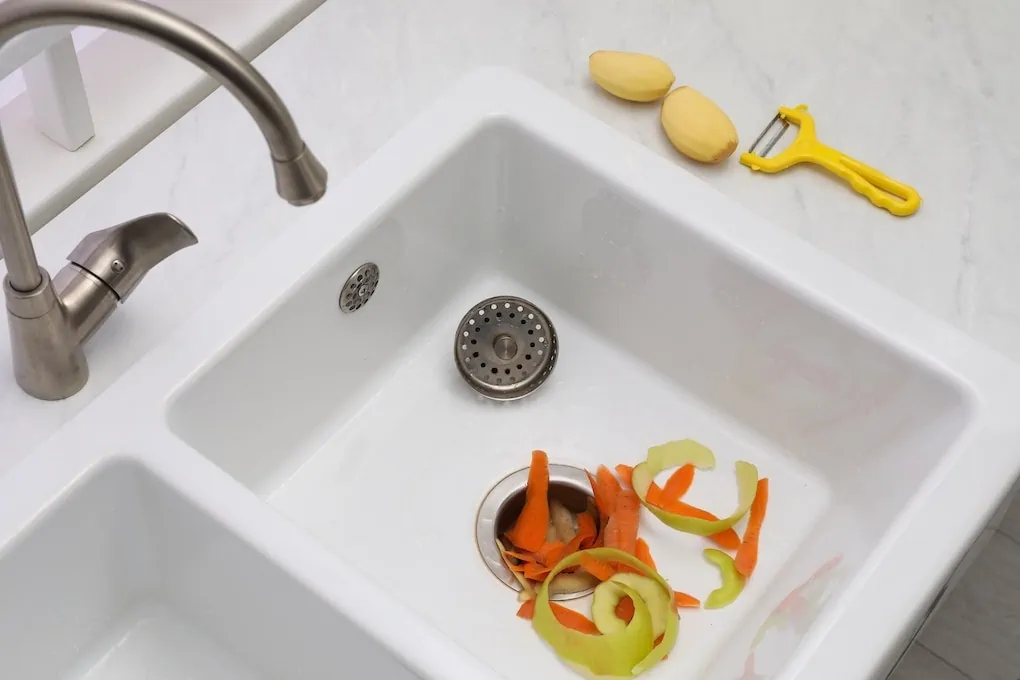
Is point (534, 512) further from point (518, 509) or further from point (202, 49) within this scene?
point (202, 49)

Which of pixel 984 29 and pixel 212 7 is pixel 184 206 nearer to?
A: pixel 212 7

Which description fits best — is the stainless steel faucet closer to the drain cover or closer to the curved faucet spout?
the curved faucet spout

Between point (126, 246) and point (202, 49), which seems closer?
point (202, 49)

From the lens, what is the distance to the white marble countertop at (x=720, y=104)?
764mm

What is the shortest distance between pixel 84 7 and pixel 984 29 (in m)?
0.77

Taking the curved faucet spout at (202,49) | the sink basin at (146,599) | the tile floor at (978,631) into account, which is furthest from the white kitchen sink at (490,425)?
the tile floor at (978,631)

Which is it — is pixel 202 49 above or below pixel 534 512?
above

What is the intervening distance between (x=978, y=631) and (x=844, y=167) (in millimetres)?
669

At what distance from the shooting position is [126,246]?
2.15ft

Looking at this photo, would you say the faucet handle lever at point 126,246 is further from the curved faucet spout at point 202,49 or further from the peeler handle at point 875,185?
the peeler handle at point 875,185

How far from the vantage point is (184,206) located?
778mm

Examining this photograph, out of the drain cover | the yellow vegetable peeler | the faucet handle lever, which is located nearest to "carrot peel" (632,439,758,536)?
the drain cover

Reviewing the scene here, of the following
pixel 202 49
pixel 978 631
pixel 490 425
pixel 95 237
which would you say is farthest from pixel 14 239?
pixel 978 631

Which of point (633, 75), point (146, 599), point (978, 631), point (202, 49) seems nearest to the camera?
point (202, 49)
